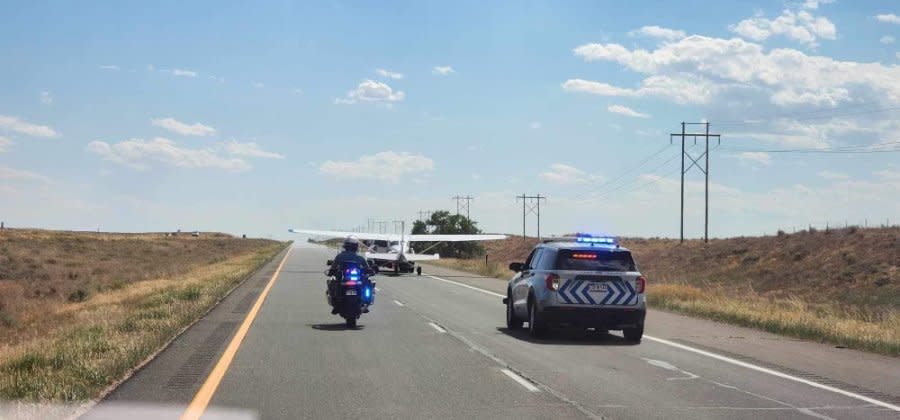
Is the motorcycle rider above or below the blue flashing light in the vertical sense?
below

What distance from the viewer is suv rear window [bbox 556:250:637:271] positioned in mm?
18031

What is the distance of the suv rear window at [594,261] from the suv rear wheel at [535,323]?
94cm

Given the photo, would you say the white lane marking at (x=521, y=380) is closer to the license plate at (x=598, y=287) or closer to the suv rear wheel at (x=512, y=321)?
the license plate at (x=598, y=287)

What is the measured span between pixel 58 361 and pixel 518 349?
23.2 feet

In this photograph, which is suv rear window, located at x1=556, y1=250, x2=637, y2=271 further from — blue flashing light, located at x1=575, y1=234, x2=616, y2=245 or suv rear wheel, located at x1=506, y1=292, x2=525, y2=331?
suv rear wheel, located at x1=506, y1=292, x2=525, y2=331

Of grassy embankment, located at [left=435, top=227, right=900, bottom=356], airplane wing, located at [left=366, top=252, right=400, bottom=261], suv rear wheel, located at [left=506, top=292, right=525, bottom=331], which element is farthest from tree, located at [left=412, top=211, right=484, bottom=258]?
suv rear wheel, located at [left=506, top=292, right=525, bottom=331]

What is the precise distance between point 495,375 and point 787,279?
1851 inches

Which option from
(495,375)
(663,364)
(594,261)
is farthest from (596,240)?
(495,375)

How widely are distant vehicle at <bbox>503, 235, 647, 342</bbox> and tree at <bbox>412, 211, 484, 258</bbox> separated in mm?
75166

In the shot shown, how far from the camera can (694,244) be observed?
7938 centimetres

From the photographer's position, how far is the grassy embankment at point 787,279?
77.3 feet

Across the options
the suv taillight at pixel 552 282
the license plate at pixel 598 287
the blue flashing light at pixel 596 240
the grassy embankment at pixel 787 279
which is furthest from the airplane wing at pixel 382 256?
the license plate at pixel 598 287

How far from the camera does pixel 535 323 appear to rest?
18172 millimetres

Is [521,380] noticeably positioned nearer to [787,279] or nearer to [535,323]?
[535,323]
